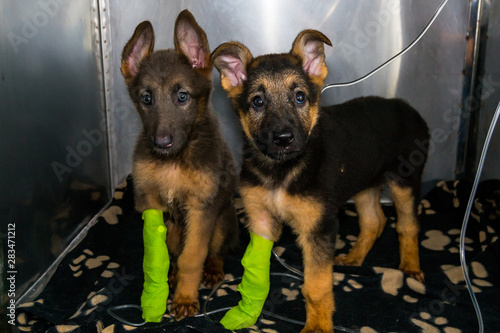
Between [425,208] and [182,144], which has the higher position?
[182,144]

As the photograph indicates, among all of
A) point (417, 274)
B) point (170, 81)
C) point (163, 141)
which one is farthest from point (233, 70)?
point (417, 274)

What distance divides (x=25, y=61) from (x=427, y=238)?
4048 millimetres

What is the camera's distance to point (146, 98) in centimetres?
372

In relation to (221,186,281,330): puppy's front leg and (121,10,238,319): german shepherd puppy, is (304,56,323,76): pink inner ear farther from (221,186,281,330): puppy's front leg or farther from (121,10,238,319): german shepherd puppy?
(221,186,281,330): puppy's front leg

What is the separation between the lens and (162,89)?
3648 mm

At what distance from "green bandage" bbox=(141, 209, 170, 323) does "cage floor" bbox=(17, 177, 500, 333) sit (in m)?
0.10

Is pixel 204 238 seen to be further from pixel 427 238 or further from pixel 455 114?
pixel 455 114

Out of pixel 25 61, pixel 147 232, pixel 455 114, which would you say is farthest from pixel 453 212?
pixel 25 61

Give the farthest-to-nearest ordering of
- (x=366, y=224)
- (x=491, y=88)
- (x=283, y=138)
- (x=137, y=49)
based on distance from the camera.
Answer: (x=491, y=88) < (x=366, y=224) < (x=137, y=49) < (x=283, y=138)

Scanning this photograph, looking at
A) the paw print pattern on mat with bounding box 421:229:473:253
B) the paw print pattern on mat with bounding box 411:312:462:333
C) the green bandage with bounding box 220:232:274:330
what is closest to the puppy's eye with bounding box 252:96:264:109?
the green bandage with bounding box 220:232:274:330

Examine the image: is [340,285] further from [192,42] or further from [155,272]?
[192,42]

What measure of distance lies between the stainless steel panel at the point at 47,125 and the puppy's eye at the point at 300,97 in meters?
2.04

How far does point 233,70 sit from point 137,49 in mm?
774

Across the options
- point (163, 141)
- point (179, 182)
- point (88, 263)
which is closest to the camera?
point (163, 141)
